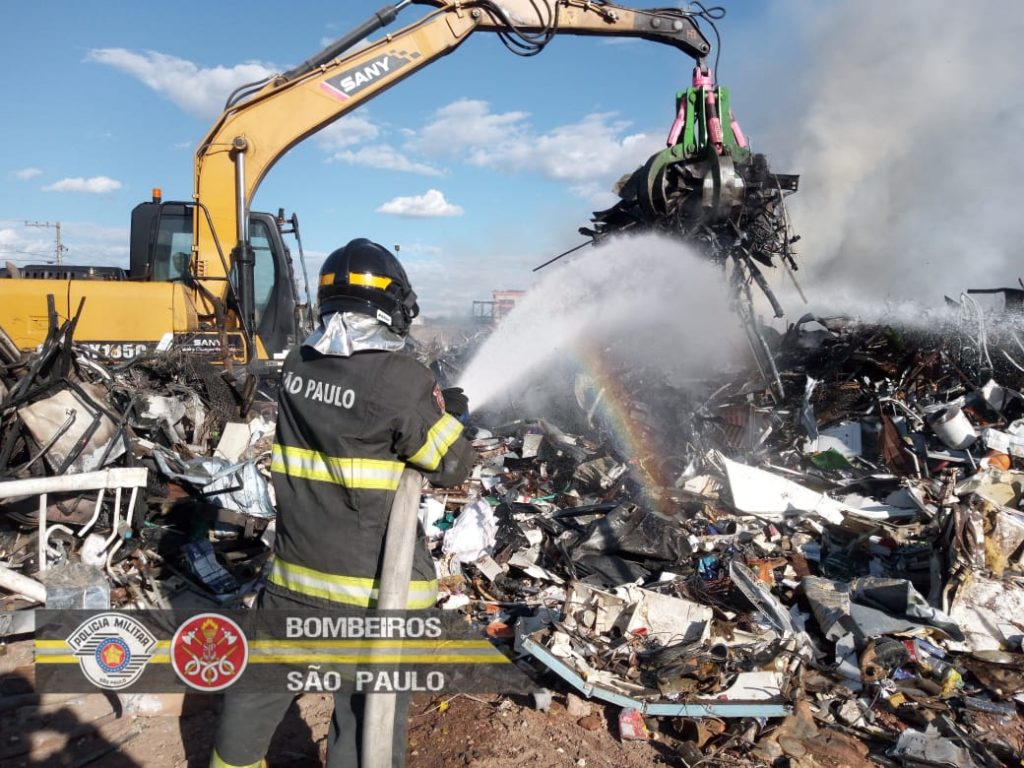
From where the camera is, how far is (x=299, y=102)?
7238 mm

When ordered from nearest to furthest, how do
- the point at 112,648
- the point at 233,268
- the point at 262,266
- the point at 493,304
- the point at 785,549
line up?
the point at 112,648
the point at 785,549
the point at 233,268
the point at 262,266
the point at 493,304

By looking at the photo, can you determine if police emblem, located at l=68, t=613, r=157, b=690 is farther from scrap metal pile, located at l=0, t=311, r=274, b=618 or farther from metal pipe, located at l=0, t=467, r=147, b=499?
metal pipe, located at l=0, t=467, r=147, b=499

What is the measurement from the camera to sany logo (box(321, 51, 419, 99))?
7.30 m

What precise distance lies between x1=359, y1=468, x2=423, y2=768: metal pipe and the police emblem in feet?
4.25

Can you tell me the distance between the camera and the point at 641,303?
25.5 ft

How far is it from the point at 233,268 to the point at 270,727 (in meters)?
6.09

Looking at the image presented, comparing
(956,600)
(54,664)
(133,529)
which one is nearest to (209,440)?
(133,529)

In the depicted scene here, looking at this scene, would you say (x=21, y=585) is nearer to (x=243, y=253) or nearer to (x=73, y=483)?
(x=73, y=483)

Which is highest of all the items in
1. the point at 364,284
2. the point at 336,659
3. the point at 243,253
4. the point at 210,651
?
the point at 243,253

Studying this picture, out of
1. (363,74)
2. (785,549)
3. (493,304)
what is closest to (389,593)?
(785,549)

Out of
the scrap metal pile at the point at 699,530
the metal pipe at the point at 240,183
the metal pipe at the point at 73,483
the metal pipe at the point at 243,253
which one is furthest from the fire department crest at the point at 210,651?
the metal pipe at the point at 240,183

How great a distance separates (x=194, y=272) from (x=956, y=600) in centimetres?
721

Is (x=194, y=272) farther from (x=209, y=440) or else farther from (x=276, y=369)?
(x=209, y=440)

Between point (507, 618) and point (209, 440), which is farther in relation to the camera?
point (209, 440)
